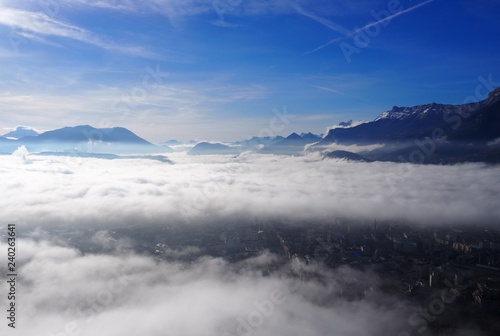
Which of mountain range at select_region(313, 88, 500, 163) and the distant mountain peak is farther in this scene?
the distant mountain peak

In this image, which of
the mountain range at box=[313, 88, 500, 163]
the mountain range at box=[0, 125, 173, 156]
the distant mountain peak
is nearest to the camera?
the mountain range at box=[313, 88, 500, 163]

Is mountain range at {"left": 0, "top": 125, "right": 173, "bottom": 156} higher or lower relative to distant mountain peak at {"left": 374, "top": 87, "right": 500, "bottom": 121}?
lower

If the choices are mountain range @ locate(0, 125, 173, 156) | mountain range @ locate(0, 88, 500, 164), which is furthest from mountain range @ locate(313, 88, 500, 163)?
mountain range @ locate(0, 125, 173, 156)

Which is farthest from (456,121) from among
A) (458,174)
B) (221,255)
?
(221,255)

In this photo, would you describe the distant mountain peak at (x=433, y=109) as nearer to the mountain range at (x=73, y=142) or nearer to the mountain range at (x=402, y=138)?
the mountain range at (x=402, y=138)

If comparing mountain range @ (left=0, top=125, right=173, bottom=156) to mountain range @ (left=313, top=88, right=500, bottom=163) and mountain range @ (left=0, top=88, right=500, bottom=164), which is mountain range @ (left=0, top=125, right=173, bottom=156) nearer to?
mountain range @ (left=0, top=88, right=500, bottom=164)

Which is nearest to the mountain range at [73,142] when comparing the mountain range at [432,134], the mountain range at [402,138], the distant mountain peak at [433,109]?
the mountain range at [402,138]

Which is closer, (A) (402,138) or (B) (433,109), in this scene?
(A) (402,138)

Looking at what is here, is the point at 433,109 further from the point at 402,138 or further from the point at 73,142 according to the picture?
the point at 73,142

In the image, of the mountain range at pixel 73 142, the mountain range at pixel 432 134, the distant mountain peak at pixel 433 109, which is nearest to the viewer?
the mountain range at pixel 432 134

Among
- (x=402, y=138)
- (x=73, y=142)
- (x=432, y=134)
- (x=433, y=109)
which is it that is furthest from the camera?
(x=433, y=109)

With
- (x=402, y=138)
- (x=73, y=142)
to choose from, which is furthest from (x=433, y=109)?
(x=73, y=142)
